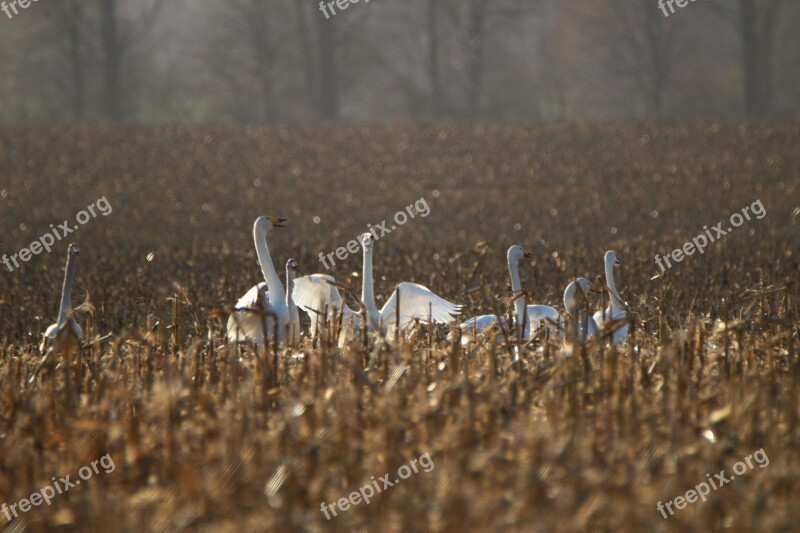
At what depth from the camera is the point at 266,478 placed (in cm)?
397

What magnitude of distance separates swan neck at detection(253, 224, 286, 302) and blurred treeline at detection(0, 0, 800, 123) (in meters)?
36.1

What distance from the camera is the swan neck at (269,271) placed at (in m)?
8.58

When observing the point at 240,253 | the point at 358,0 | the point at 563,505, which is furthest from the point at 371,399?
the point at 358,0

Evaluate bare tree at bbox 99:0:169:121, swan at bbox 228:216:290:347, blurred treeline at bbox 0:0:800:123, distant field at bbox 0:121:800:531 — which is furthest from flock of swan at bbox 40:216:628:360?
bare tree at bbox 99:0:169:121

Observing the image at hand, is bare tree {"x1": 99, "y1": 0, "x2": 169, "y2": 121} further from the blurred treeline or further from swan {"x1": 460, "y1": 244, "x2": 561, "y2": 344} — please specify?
swan {"x1": 460, "y1": 244, "x2": 561, "y2": 344}

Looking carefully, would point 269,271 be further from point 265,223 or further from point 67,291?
point 67,291

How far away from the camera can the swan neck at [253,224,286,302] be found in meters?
8.58

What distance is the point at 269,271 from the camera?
891cm

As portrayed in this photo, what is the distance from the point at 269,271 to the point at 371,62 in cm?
4396

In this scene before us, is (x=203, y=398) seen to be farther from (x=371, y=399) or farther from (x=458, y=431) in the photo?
(x=458, y=431)

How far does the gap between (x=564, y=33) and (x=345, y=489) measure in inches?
2424

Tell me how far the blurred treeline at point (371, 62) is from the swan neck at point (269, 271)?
36068 millimetres

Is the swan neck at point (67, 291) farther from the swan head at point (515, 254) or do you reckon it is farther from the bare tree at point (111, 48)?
the bare tree at point (111, 48)

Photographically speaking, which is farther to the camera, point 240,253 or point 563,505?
point 240,253
